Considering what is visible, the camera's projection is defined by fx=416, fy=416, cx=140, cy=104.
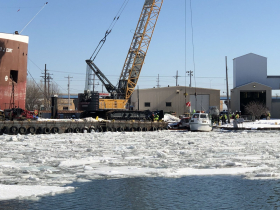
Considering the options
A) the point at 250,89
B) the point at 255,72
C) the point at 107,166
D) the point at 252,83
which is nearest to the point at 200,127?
the point at 107,166

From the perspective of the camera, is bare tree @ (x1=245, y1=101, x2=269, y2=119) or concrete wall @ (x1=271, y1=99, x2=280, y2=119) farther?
concrete wall @ (x1=271, y1=99, x2=280, y2=119)

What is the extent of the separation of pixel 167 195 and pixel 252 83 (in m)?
66.0

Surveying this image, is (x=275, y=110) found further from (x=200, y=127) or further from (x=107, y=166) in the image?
(x=107, y=166)

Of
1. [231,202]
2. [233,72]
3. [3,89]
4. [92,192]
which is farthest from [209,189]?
[233,72]

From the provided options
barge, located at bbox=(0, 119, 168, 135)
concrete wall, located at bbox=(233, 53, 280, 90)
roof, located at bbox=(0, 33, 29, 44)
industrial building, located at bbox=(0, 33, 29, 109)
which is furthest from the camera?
concrete wall, located at bbox=(233, 53, 280, 90)

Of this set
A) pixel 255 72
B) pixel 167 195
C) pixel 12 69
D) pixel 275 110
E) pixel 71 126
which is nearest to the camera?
pixel 167 195

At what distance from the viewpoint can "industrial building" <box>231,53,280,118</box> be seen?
239ft

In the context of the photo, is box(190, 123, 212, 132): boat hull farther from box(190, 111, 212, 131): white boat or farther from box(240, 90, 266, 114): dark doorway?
box(240, 90, 266, 114): dark doorway

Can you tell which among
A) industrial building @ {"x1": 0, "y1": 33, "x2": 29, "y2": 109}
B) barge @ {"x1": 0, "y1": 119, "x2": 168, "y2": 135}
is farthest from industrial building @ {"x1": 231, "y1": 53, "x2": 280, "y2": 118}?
industrial building @ {"x1": 0, "y1": 33, "x2": 29, "y2": 109}

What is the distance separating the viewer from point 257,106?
69.6 m

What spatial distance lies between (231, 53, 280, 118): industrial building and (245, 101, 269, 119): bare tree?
144cm

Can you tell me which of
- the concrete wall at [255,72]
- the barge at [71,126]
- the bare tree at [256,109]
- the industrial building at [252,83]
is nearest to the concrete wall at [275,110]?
the industrial building at [252,83]

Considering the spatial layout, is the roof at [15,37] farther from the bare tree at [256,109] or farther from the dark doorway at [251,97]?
the dark doorway at [251,97]

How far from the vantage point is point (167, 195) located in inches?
366
